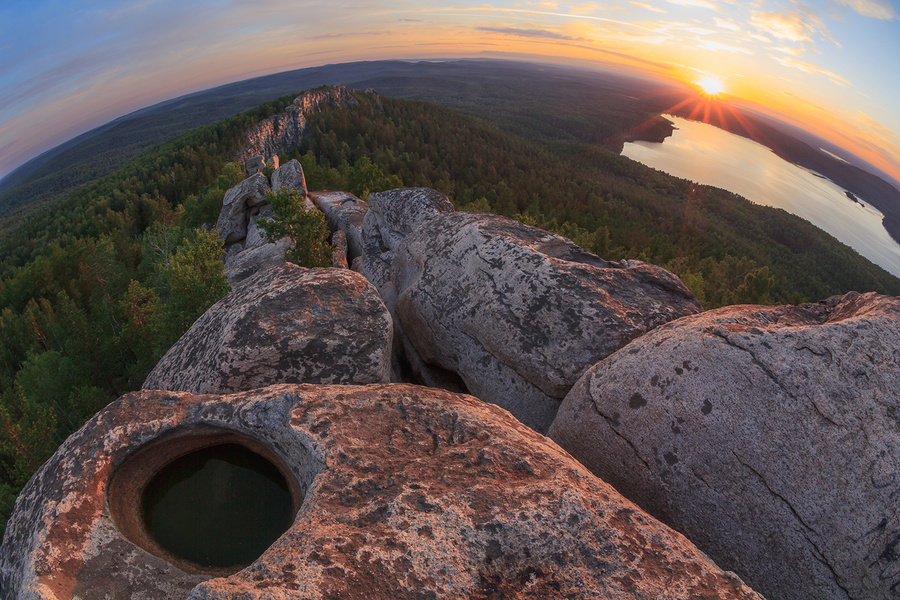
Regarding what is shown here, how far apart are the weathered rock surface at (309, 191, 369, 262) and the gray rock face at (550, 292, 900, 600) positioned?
21.7 m

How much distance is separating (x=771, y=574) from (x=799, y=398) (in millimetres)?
2741

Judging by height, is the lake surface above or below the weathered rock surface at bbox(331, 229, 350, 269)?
above

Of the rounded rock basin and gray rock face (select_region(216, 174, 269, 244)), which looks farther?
gray rock face (select_region(216, 174, 269, 244))

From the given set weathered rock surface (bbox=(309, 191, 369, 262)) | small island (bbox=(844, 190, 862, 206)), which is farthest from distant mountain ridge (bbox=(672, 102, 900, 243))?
weathered rock surface (bbox=(309, 191, 369, 262))

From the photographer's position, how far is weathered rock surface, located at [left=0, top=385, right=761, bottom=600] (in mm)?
4750

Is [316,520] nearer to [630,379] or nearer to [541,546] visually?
[541,546]

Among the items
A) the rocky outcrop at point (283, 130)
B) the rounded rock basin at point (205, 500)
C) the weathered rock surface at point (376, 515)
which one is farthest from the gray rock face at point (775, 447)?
the rocky outcrop at point (283, 130)

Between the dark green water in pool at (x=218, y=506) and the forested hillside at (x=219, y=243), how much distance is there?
14.6m

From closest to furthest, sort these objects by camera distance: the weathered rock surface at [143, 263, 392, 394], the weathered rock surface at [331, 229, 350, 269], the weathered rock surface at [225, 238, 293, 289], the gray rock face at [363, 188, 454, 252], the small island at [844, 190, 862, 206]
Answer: the weathered rock surface at [143, 263, 392, 394], the gray rock face at [363, 188, 454, 252], the weathered rock surface at [225, 238, 293, 289], the weathered rock surface at [331, 229, 350, 269], the small island at [844, 190, 862, 206]

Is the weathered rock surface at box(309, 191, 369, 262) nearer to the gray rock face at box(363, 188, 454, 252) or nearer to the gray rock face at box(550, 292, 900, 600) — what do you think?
the gray rock face at box(363, 188, 454, 252)

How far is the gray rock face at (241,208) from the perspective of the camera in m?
42.8

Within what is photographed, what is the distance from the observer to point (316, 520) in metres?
5.25

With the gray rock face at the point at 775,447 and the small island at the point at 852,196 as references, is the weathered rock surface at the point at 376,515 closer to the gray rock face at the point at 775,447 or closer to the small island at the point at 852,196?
the gray rock face at the point at 775,447

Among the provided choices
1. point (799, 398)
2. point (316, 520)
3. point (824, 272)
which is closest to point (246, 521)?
point (316, 520)
